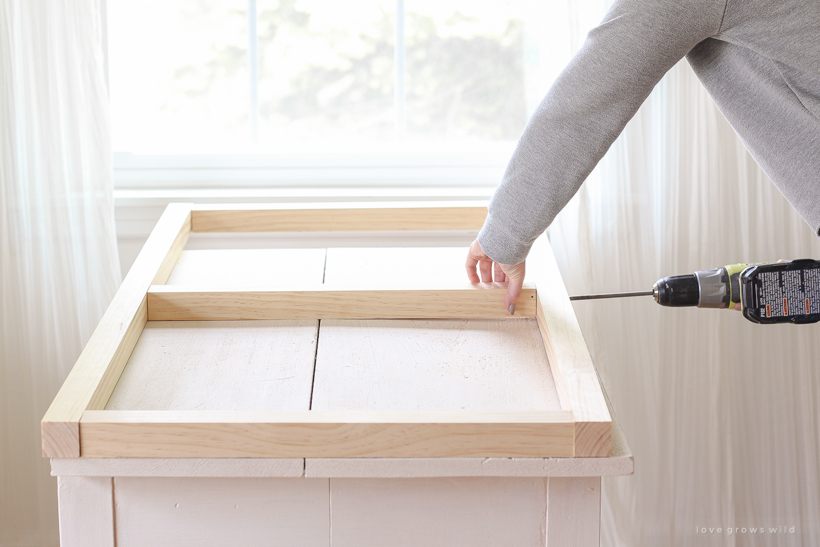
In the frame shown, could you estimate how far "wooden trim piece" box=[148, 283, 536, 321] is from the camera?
0.87m

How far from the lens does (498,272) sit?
945mm

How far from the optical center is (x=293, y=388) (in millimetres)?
729

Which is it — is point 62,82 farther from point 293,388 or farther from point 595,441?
point 595,441

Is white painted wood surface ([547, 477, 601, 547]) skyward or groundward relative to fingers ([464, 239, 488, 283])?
groundward

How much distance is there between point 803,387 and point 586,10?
90cm

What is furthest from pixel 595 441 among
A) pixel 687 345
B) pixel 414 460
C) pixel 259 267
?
pixel 687 345

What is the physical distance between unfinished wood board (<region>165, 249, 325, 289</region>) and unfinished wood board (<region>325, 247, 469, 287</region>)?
0.03m

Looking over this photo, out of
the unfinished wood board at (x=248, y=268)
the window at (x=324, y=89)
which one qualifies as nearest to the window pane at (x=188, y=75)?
the window at (x=324, y=89)

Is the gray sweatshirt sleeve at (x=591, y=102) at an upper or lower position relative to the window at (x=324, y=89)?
lower

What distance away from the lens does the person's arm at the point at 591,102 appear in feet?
2.19

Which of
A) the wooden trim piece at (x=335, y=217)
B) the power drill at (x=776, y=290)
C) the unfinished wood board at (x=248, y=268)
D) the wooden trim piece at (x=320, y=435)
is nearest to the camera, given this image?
the wooden trim piece at (x=320, y=435)

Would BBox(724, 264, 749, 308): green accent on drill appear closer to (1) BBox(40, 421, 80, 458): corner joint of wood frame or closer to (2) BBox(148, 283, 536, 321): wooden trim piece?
(2) BBox(148, 283, 536, 321): wooden trim piece

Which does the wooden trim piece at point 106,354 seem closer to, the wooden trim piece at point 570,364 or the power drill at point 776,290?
the wooden trim piece at point 570,364

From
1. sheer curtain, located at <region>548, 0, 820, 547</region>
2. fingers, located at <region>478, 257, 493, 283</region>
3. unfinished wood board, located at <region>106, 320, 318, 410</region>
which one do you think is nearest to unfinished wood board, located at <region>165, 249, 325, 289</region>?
unfinished wood board, located at <region>106, 320, 318, 410</region>
